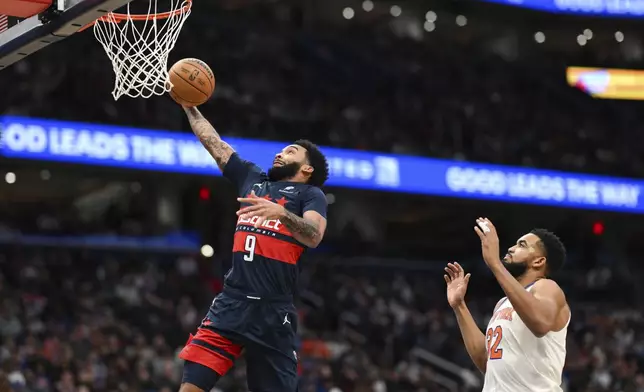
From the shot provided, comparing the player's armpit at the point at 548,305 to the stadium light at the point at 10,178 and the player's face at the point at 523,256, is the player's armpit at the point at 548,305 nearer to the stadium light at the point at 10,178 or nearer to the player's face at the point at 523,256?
the player's face at the point at 523,256

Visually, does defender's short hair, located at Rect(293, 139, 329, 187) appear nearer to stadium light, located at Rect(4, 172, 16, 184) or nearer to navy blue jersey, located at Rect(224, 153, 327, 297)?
navy blue jersey, located at Rect(224, 153, 327, 297)

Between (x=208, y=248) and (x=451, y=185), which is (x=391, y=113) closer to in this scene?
(x=451, y=185)

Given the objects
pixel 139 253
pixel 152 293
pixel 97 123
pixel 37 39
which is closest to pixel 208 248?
pixel 139 253

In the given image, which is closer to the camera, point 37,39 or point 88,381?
point 37,39

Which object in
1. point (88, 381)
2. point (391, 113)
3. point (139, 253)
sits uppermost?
point (391, 113)

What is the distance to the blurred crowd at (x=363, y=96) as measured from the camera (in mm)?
16578

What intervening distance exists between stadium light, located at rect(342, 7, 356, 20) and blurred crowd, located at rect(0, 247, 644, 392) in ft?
22.2

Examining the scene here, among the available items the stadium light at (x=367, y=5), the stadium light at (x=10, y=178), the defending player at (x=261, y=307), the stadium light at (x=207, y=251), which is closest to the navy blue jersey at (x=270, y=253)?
the defending player at (x=261, y=307)

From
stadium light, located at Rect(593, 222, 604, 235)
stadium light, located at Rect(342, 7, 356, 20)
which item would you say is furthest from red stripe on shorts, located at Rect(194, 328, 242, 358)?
stadium light, located at Rect(593, 222, 604, 235)

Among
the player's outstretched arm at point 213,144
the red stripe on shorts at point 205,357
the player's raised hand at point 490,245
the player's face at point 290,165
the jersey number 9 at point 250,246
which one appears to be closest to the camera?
the player's raised hand at point 490,245

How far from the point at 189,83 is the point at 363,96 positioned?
15.2m

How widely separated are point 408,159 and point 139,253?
512 centimetres

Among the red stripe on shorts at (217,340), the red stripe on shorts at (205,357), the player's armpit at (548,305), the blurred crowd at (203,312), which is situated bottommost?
the blurred crowd at (203,312)

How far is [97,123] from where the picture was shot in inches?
625
